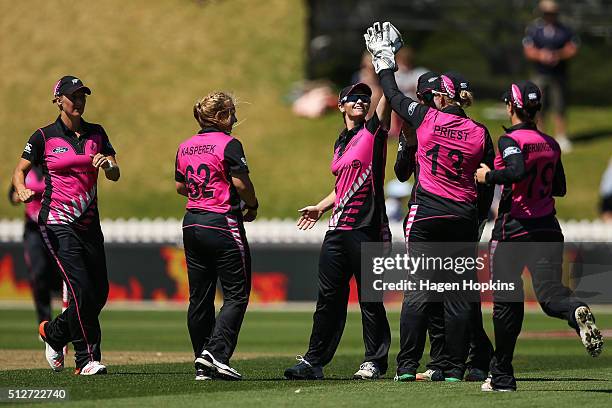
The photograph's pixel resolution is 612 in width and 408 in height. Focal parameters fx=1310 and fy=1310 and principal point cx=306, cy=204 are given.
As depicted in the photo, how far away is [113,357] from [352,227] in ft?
12.5

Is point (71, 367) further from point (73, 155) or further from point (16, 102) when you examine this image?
point (16, 102)

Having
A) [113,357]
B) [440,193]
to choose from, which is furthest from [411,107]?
[113,357]

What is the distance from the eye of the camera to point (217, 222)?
10.0 meters

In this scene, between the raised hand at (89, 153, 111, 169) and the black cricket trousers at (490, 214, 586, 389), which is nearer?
the black cricket trousers at (490, 214, 586, 389)

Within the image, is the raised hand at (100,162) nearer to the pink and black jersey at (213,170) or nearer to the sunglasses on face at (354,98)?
the pink and black jersey at (213,170)

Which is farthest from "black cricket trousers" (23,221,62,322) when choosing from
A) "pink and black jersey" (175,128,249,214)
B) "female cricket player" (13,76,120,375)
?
"pink and black jersey" (175,128,249,214)

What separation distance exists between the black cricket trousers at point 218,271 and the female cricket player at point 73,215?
1009mm

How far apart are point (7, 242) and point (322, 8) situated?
10.5 metres

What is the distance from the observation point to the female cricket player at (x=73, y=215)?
1073 cm

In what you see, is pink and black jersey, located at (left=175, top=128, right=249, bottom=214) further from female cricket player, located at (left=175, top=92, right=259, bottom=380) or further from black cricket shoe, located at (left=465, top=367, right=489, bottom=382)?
black cricket shoe, located at (left=465, top=367, right=489, bottom=382)

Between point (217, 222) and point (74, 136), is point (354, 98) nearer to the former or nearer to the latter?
point (217, 222)

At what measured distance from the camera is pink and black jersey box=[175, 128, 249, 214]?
10008 millimetres

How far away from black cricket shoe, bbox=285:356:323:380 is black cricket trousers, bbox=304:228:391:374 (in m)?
0.05

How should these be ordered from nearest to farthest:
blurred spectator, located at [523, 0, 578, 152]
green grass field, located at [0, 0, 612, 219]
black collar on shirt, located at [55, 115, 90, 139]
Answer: black collar on shirt, located at [55, 115, 90, 139] < blurred spectator, located at [523, 0, 578, 152] < green grass field, located at [0, 0, 612, 219]
